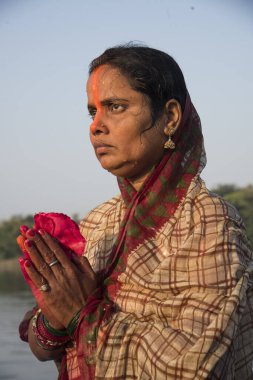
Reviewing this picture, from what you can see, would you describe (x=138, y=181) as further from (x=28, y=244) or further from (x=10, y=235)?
(x=10, y=235)

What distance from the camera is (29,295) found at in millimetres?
18891

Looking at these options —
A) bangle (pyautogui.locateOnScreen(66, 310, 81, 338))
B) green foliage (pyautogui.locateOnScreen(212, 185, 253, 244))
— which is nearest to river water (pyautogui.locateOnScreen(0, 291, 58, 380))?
bangle (pyautogui.locateOnScreen(66, 310, 81, 338))

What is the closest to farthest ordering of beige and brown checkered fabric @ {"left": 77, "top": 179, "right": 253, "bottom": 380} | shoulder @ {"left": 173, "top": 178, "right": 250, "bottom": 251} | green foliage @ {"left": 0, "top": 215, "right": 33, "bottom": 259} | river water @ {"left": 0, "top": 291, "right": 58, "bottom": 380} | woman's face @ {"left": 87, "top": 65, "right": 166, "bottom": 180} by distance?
beige and brown checkered fabric @ {"left": 77, "top": 179, "right": 253, "bottom": 380} → shoulder @ {"left": 173, "top": 178, "right": 250, "bottom": 251} → woman's face @ {"left": 87, "top": 65, "right": 166, "bottom": 180} → river water @ {"left": 0, "top": 291, "right": 58, "bottom": 380} → green foliage @ {"left": 0, "top": 215, "right": 33, "bottom": 259}

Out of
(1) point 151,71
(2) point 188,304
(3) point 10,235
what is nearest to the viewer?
(2) point 188,304

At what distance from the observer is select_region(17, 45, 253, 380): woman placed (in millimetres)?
2480

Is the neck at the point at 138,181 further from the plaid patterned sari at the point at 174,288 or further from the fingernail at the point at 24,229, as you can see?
the fingernail at the point at 24,229

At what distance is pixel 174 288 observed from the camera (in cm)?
257

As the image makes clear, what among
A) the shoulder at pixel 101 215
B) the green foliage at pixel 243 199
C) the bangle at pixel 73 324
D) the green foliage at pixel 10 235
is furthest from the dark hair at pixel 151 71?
the green foliage at pixel 243 199

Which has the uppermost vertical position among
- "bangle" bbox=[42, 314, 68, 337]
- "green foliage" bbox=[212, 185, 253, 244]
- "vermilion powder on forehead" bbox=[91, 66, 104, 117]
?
"vermilion powder on forehead" bbox=[91, 66, 104, 117]

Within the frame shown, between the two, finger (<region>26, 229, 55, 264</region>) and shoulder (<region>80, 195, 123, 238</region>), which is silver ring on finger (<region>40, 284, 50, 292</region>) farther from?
shoulder (<region>80, 195, 123, 238</region>)

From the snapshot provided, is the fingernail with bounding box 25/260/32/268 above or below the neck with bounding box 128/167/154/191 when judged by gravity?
below

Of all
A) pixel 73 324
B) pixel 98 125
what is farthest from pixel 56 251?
pixel 98 125

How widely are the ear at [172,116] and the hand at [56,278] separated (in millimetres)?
593

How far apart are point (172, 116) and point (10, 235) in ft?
110
